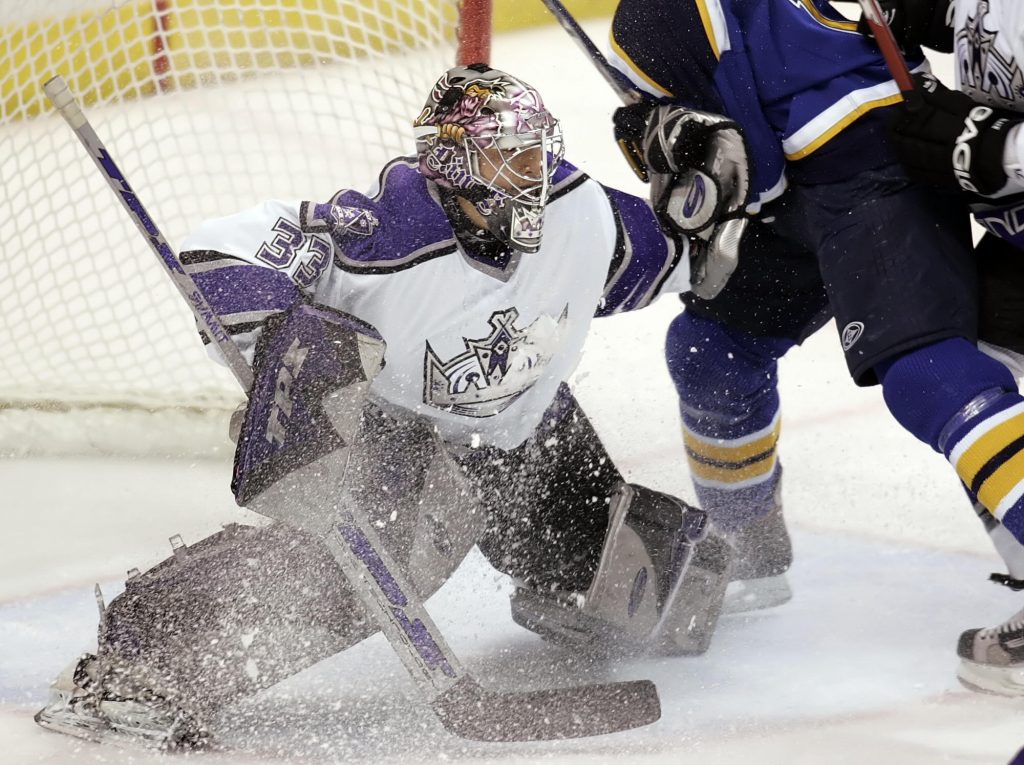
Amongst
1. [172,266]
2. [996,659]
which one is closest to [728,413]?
[996,659]

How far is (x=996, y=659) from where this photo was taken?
6.88 ft

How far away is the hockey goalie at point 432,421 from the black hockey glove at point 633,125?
106mm

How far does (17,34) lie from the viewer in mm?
3131

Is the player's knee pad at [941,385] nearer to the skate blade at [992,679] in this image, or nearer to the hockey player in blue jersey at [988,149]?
the hockey player in blue jersey at [988,149]

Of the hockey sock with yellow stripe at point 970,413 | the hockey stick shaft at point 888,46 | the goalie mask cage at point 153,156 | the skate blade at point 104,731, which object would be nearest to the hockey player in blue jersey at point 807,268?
the hockey sock with yellow stripe at point 970,413

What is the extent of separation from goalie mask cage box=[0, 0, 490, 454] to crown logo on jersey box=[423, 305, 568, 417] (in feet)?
3.58

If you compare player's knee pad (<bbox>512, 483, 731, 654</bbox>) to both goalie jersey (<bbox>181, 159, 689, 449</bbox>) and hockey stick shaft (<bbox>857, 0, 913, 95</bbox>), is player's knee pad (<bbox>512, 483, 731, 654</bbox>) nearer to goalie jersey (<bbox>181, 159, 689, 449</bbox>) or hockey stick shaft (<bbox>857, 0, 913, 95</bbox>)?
goalie jersey (<bbox>181, 159, 689, 449</bbox>)

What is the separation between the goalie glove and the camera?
6.83 feet

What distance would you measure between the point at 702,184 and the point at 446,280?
44 cm

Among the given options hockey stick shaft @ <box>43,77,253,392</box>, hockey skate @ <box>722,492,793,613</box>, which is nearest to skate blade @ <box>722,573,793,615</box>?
hockey skate @ <box>722,492,793,613</box>

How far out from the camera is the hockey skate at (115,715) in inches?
75.9

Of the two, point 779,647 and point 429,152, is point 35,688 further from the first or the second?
point 779,647

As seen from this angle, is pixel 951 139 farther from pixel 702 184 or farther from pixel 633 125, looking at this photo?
pixel 633 125

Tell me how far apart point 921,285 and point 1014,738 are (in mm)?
663
